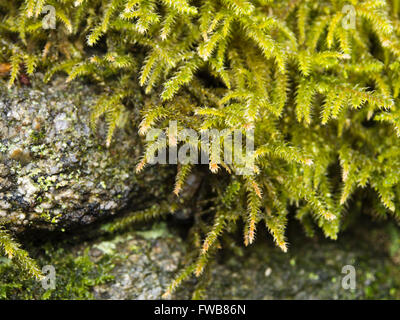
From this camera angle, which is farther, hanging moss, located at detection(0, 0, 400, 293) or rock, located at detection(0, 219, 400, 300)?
rock, located at detection(0, 219, 400, 300)

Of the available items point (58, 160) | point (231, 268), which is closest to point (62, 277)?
point (58, 160)

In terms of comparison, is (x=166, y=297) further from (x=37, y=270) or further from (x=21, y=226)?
(x=21, y=226)

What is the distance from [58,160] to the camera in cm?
167

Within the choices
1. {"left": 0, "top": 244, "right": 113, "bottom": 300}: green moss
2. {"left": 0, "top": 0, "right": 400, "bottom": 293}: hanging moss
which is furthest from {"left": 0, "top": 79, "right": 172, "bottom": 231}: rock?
{"left": 0, "top": 244, "right": 113, "bottom": 300}: green moss

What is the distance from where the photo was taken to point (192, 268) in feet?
6.19

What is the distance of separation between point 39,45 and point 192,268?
4.65 feet

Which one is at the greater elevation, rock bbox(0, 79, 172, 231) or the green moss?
rock bbox(0, 79, 172, 231)

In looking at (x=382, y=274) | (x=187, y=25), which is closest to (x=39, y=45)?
(x=187, y=25)

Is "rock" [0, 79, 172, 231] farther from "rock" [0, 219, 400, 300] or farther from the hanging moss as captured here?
"rock" [0, 219, 400, 300]

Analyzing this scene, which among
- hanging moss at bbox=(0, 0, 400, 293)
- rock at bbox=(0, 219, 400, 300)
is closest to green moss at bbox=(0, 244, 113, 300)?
rock at bbox=(0, 219, 400, 300)

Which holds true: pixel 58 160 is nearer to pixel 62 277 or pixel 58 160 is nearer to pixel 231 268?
pixel 62 277

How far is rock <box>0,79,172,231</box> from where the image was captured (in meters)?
1.62

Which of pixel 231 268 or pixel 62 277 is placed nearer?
pixel 62 277

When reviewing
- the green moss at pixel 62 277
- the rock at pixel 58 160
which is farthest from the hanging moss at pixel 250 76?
the green moss at pixel 62 277
